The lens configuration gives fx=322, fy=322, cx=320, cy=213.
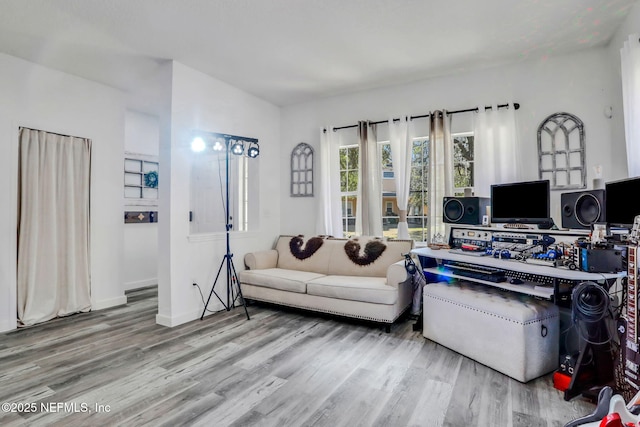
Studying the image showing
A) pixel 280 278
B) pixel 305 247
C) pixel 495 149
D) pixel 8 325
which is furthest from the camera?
pixel 305 247

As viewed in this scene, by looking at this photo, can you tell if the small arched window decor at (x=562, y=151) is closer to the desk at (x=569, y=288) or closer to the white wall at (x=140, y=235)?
the desk at (x=569, y=288)

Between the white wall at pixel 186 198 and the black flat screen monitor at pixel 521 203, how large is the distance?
292 centimetres

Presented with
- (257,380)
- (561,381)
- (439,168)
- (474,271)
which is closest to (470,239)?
(474,271)

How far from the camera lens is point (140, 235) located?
16.1 ft

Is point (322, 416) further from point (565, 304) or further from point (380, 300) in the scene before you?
point (565, 304)

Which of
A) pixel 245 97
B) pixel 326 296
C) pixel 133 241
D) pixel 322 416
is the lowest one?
pixel 322 416

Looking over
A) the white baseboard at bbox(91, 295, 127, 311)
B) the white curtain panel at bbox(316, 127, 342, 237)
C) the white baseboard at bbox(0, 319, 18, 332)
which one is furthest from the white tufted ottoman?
the white baseboard at bbox(0, 319, 18, 332)

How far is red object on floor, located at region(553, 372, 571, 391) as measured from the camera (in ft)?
6.59

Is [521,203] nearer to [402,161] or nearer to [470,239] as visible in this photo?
[470,239]

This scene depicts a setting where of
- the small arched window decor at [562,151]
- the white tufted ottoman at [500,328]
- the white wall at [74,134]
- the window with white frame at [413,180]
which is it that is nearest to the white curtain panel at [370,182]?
the window with white frame at [413,180]

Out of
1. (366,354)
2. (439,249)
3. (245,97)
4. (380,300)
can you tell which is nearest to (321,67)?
(245,97)

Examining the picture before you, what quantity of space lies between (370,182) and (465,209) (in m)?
1.32

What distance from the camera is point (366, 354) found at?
2607 millimetres

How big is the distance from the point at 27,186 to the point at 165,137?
146 centimetres
